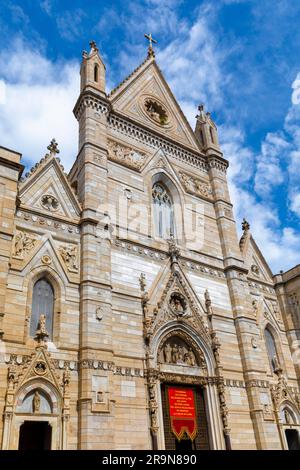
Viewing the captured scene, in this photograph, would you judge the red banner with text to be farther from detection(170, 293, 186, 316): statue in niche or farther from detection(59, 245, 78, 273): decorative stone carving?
detection(59, 245, 78, 273): decorative stone carving

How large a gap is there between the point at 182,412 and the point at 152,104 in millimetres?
16418

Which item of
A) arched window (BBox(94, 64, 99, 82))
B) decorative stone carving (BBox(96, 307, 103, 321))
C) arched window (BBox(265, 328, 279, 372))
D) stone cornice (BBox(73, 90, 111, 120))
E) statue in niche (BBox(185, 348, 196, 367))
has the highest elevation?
arched window (BBox(94, 64, 99, 82))

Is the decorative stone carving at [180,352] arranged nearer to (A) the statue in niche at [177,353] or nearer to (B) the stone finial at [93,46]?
(A) the statue in niche at [177,353]

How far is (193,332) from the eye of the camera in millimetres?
18172

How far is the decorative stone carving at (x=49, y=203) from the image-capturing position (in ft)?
54.2

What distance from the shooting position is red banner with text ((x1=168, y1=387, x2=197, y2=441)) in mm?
15812

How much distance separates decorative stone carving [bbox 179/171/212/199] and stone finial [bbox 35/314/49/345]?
36.4ft

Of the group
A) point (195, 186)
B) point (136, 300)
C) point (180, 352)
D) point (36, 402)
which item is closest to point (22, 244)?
point (136, 300)

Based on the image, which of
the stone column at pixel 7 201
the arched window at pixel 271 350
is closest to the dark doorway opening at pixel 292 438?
the arched window at pixel 271 350

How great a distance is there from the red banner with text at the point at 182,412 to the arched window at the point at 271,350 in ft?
19.0

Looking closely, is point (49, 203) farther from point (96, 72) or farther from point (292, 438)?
point (292, 438)

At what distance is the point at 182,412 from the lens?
16297mm

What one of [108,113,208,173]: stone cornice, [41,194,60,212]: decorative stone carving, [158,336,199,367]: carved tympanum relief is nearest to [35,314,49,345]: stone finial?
[41,194,60,212]: decorative stone carving
